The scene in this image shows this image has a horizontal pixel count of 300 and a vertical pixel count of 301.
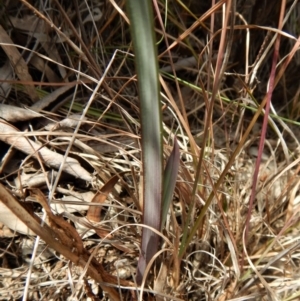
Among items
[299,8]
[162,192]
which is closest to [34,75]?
[162,192]

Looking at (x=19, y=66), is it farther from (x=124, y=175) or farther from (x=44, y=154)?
(x=124, y=175)

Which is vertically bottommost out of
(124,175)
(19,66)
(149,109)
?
Answer: (124,175)

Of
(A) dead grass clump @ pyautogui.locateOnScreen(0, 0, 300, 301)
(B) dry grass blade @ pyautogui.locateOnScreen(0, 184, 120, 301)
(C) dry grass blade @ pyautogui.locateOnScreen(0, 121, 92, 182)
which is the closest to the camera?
(B) dry grass blade @ pyautogui.locateOnScreen(0, 184, 120, 301)

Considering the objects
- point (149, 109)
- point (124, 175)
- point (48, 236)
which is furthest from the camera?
point (124, 175)

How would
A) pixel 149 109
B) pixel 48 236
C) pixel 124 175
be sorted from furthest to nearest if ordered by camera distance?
pixel 124 175, pixel 48 236, pixel 149 109

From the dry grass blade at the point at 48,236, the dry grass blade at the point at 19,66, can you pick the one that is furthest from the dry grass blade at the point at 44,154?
the dry grass blade at the point at 48,236

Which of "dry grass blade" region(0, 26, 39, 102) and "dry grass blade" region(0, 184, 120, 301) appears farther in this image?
"dry grass blade" region(0, 26, 39, 102)

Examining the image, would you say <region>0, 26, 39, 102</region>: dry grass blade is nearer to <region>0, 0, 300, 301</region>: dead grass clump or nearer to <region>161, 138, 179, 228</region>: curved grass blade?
<region>0, 0, 300, 301</region>: dead grass clump

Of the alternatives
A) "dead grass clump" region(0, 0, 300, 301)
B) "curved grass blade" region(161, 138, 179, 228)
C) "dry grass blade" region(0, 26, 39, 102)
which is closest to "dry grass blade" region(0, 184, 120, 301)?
"dead grass clump" region(0, 0, 300, 301)

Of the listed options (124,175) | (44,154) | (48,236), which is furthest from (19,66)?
(48,236)

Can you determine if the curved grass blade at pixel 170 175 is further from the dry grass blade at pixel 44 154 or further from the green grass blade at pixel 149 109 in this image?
A: the dry grass blade at pixel 44 154

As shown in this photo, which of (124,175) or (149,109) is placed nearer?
(149,109)

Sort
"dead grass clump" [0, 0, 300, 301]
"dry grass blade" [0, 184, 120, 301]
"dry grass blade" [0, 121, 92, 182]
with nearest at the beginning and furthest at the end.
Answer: "dry grass blade" [0, 184, 120, 301] < "dead grass clump" [0, 0, 300, 301] < "dry grass blade" [0, 121, 92, 182]
